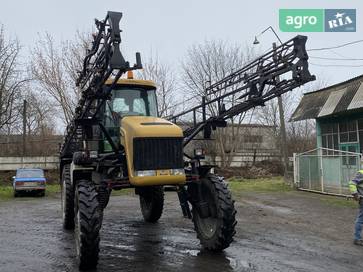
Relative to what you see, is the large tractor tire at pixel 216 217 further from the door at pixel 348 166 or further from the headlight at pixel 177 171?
the door at pixel 348 166

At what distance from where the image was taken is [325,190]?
20.3 m

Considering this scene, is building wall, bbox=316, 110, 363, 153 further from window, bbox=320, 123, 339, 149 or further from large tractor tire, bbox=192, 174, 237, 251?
large tractor tire, bbox=192, 174, 237, 251

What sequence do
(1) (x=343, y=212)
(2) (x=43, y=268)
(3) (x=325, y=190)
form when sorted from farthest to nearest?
(3) (x=325, y=190)
(1) (x=343, y=212)
(2) (x=43, y=268)

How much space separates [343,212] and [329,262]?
24.1 ft

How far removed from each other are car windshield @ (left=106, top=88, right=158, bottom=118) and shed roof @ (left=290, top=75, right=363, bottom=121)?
1270 centimetres

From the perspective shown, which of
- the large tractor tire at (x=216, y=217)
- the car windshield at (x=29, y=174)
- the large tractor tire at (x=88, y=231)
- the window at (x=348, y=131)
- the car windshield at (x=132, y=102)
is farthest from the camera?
the car windshield at (x=29, y=174)

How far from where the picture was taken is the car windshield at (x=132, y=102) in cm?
885

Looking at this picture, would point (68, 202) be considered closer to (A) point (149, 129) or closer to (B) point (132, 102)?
(B) point (132, 102)

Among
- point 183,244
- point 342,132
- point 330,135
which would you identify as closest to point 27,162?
point 330,135

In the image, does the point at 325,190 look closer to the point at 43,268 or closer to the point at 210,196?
the point at 210,196

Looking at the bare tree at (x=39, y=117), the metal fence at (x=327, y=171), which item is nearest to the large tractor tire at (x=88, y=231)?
the metal fence at (x=327, y=171)

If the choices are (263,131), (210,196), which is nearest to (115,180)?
(210,196)

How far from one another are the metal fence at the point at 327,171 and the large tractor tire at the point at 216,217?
11.4m

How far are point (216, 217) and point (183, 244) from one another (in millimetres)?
1300
